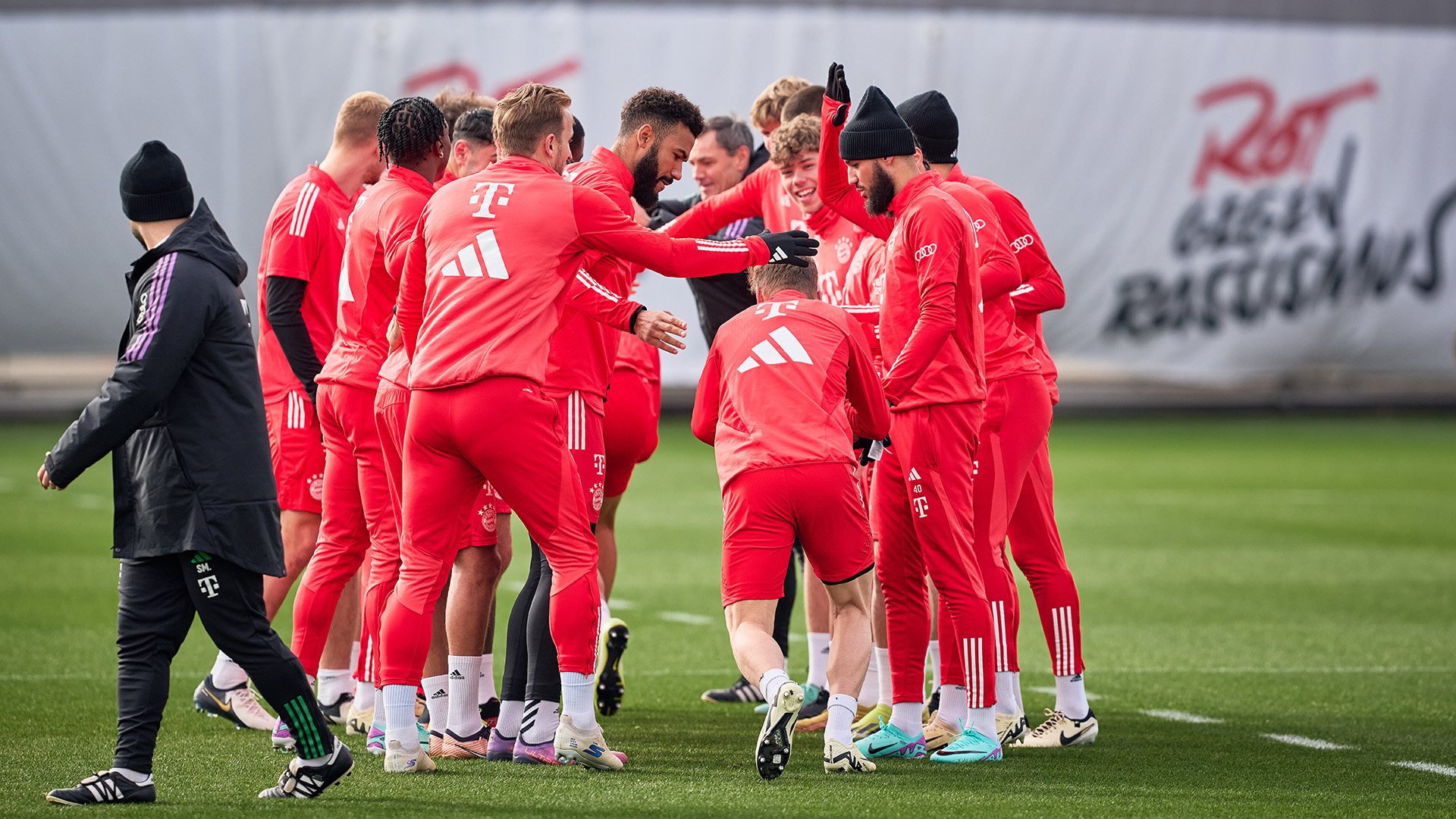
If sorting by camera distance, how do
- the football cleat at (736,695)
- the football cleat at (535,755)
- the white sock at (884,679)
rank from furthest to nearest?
1. the football cleat at (736,695)
2. the white sock at (884,679)
3. the football cleat at (535,755)

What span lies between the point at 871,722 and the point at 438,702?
176 cm

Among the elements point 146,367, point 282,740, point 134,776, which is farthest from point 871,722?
point 146,367

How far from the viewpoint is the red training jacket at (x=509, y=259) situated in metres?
5.04

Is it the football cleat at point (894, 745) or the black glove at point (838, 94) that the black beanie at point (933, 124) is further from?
the football cleat at point (894, 745)

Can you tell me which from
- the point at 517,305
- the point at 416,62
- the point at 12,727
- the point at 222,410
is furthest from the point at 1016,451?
the point at 416,62

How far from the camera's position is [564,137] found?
5406 millimetres

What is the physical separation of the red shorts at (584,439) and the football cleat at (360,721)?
128 centimetres

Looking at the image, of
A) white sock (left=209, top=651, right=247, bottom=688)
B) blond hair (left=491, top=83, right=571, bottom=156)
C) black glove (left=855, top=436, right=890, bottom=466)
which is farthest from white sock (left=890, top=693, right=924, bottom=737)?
white sock (left=209, top=651, right=247, bottom=688)

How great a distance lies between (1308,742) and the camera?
623cm

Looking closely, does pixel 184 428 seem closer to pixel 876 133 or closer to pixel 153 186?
pixel 153 186

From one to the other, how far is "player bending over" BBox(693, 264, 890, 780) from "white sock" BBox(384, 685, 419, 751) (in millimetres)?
1117

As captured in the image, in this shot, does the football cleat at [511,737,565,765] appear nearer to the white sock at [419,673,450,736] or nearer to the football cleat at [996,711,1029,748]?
the white sock at [419,673,450,736]

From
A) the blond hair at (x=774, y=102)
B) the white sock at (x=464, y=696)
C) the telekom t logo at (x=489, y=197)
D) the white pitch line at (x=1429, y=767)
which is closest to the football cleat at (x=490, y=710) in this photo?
the white sock at (x=464, y=696)

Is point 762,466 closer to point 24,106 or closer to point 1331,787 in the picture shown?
point 1331,787
